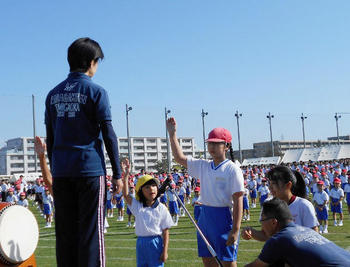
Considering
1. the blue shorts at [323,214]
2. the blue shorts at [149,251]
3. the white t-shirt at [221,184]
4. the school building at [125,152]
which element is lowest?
the blue shorts at [323,214]

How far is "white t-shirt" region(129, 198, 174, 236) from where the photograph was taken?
221 inches

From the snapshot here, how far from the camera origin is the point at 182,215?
23938 mm

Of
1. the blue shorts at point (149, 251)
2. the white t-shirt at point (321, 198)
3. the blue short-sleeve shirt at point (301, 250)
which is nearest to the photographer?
the blue short-sleeve shirt at point (301, 250)

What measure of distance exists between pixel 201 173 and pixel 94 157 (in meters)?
1.93

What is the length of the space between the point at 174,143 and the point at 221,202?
815 millimetres

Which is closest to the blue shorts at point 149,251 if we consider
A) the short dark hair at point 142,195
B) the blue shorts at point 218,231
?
the short dark hair at point 142,195

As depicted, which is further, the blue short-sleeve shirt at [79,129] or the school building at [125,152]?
the school building at [125,152]

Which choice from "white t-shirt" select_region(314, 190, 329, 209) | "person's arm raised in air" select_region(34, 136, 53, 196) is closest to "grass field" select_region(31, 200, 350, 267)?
"white t-shirt" select_region(314, 190, 329, 209)

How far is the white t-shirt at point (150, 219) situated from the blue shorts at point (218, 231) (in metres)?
1.18

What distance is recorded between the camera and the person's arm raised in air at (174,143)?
15.6ft

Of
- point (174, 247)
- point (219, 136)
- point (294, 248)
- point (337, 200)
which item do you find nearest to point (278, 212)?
point (294, 248)

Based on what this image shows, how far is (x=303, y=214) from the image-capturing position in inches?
180

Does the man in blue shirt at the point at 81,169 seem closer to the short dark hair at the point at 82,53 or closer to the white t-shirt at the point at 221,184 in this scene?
the short dark hair at the point at 82,53

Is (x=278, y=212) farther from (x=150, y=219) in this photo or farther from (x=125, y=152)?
(x=125, y=152)
